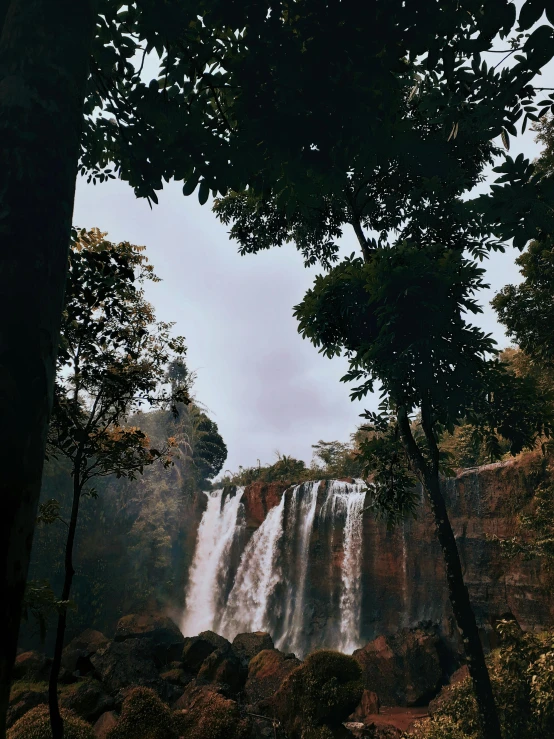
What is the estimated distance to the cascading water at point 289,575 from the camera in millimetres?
22297

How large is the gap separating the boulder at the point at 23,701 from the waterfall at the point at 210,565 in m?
18.9

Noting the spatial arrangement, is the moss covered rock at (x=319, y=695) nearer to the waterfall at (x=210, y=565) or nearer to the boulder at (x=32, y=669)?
the boulder at (x=32, y=669)

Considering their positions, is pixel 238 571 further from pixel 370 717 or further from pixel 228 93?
pixel 228 93

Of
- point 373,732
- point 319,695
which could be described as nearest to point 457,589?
point 319,695

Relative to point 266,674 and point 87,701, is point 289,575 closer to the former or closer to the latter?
point 266,674

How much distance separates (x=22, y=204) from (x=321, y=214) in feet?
38.8

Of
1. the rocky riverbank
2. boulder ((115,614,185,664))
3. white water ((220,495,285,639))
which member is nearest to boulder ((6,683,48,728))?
the rocky riverbank

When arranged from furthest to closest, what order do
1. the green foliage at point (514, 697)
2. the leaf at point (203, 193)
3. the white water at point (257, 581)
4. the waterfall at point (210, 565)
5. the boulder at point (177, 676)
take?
the waterfall at point (210, 565) → the white water at point (257, 581) → the boulder at point (177, 676) → the green foliage at point (514, 697) → the leaf at point (203, 193)

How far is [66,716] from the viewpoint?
26.2 feet

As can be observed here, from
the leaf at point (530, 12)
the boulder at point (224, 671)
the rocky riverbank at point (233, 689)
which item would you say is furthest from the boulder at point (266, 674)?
the leaf at point (530, 12)

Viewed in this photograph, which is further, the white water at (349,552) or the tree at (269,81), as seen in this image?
the white water at (349,552)

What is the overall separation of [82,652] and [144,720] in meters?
9.15

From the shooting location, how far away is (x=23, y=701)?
9.61m

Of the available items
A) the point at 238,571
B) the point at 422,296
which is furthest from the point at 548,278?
the point at 238,571
